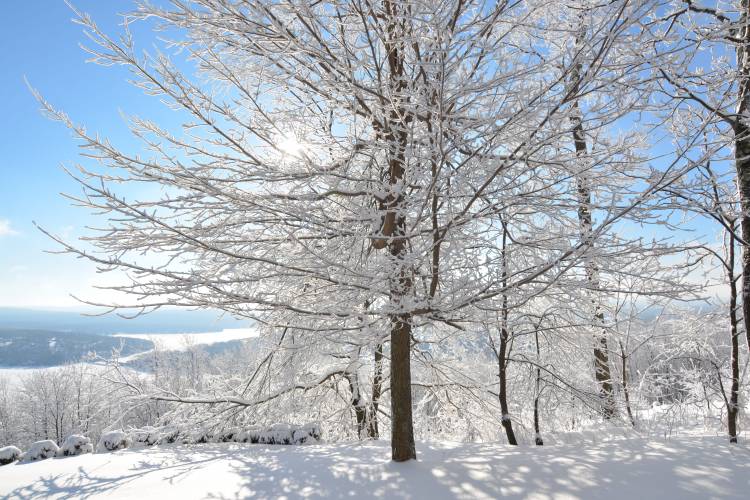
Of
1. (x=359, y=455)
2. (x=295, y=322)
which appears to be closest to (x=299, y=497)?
(x=359, y=455)

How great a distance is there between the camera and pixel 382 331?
3242 mm

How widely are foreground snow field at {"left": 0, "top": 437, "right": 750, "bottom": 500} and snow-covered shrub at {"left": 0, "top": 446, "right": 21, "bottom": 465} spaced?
1.26m

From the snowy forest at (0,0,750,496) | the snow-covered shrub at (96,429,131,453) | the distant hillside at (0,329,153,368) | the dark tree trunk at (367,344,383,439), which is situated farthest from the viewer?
the distant hillside at (0,329,153,368)

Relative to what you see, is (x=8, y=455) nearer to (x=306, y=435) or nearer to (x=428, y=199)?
(x=306, y=435)

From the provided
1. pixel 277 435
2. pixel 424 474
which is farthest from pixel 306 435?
pixel 424 474

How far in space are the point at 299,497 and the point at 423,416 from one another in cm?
483

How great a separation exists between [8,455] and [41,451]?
23.2 inches

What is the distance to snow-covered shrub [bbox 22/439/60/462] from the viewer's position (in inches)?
234

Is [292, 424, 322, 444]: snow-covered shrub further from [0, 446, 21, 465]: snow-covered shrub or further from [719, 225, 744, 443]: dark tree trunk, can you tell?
[719, 225, 744, 443]: dark tree trunk

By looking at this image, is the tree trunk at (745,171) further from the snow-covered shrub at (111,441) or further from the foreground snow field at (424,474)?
the snow-covered shrub at (111,441)

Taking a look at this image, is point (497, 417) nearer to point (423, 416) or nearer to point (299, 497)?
point (423, 416)

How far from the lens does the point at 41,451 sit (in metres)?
6.02

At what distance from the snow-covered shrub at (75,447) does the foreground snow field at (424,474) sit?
2.23 ft

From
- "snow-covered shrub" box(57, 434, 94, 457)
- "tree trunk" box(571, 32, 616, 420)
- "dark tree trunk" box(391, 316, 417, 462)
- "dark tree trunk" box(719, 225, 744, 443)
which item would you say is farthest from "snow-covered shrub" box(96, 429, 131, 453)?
"dark tree trunk" box(719, 225, 744, 443)
